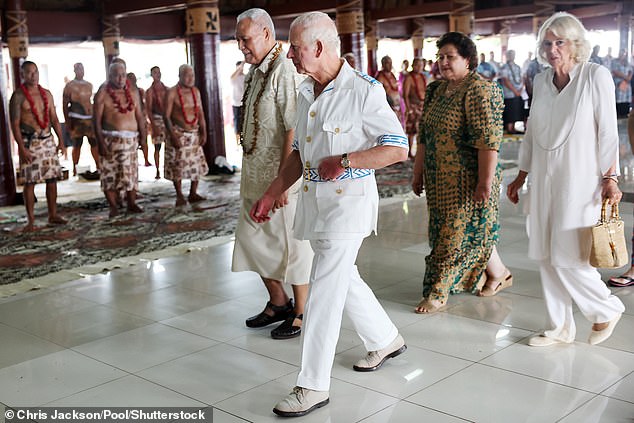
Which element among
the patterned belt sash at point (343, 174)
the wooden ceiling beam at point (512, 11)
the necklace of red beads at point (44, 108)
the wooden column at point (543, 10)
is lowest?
the patterned belt sash at point (343, 174)

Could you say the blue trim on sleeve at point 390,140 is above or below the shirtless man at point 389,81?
below

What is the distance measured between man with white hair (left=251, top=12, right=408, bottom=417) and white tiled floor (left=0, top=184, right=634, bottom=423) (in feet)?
0.72

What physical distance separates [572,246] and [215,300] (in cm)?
212

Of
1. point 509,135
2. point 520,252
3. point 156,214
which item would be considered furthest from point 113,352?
point 509,135

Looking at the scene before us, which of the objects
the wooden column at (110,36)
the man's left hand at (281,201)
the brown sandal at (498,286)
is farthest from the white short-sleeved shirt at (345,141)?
the wooden column at (110,36)

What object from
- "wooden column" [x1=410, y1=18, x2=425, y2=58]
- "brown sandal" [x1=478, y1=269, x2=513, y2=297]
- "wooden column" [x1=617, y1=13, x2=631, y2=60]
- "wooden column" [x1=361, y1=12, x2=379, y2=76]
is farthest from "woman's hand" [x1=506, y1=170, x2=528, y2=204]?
"wooden column" [x1=617, y1=13, x2=631, y2=60]

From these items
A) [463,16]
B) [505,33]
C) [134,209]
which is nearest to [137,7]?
[134,209]

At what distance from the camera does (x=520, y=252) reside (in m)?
5.46

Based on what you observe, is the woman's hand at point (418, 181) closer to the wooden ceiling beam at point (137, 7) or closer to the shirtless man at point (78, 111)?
the shirtless man at point (78, 111)

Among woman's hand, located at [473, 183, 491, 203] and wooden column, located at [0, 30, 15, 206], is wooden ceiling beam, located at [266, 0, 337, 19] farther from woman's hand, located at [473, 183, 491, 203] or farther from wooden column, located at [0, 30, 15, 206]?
woman's hand, located at [473, 183, 491, 203]

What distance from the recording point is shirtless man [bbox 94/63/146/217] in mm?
7750

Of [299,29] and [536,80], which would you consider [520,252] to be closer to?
[536,80]

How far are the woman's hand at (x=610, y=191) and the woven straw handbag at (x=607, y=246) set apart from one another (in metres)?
0.10

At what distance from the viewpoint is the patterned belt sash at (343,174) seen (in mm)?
2883
